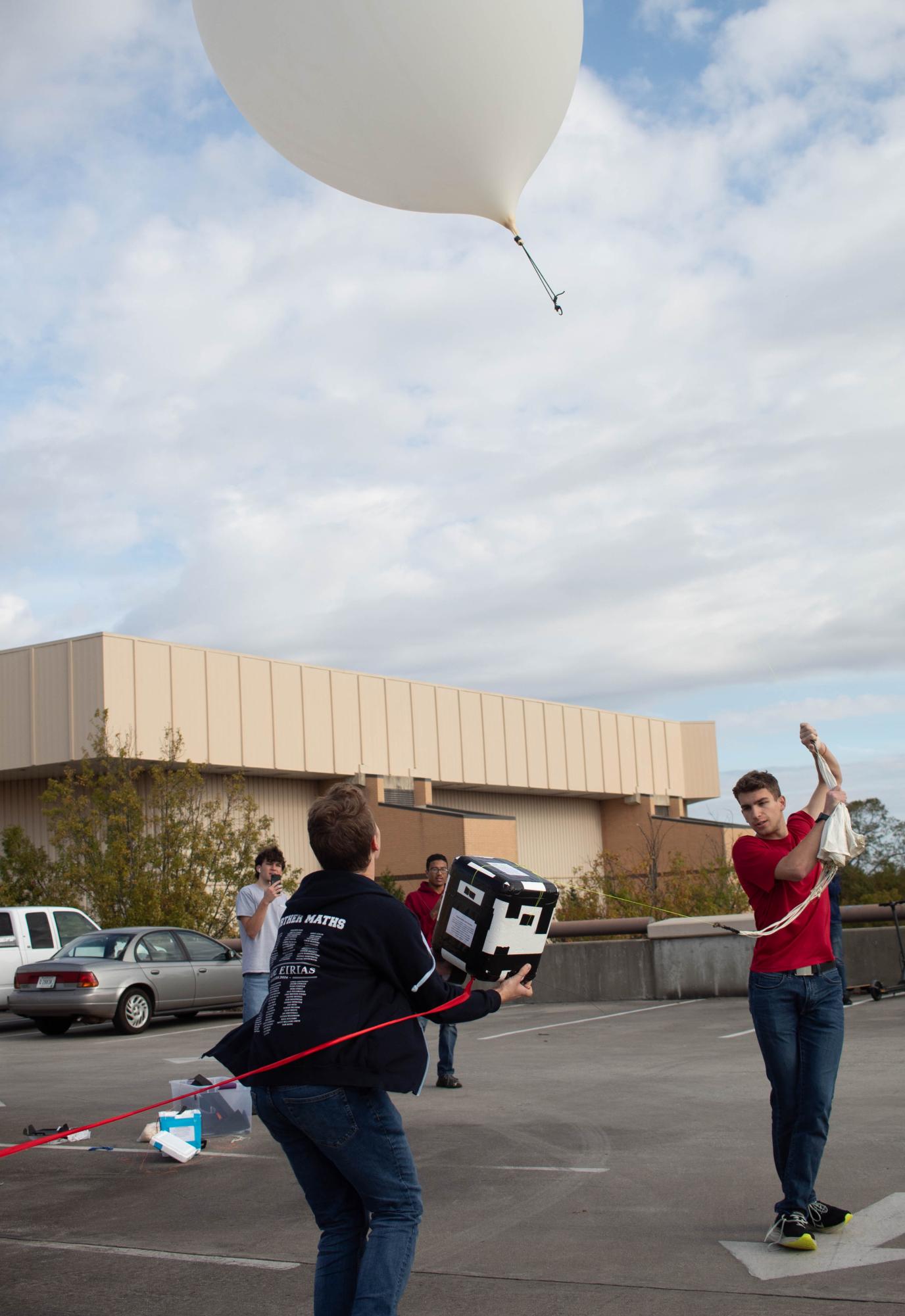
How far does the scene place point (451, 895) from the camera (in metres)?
4.44

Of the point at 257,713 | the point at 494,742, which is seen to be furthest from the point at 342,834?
the point at 494,742

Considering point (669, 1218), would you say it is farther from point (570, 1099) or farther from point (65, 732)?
point (65, 732)

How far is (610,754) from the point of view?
→ 52000 millimetres

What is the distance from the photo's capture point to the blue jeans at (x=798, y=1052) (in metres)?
5.39

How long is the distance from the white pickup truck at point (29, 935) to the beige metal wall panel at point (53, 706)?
50.9 feet

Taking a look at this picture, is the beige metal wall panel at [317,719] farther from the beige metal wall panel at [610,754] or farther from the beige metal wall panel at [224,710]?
the beige metal wall panel at [610,754]

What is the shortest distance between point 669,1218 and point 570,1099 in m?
3.94

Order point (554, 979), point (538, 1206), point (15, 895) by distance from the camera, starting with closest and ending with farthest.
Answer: point (538, 1206) → point (554, 979) → point (15, 895)

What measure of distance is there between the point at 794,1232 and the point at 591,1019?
37.0ft

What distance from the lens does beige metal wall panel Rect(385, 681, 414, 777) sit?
43438 mm

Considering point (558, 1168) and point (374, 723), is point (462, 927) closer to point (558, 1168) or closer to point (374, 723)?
point (558, 1168)

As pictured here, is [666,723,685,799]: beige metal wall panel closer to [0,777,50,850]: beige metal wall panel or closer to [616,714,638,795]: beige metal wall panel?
A: [616,714,638,795]: beige metal wall panel

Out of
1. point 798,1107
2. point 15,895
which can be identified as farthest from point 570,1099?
point 15,895

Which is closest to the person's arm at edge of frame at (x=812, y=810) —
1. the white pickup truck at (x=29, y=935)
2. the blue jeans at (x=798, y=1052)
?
the blue jeans at (x=798, y=1052)
